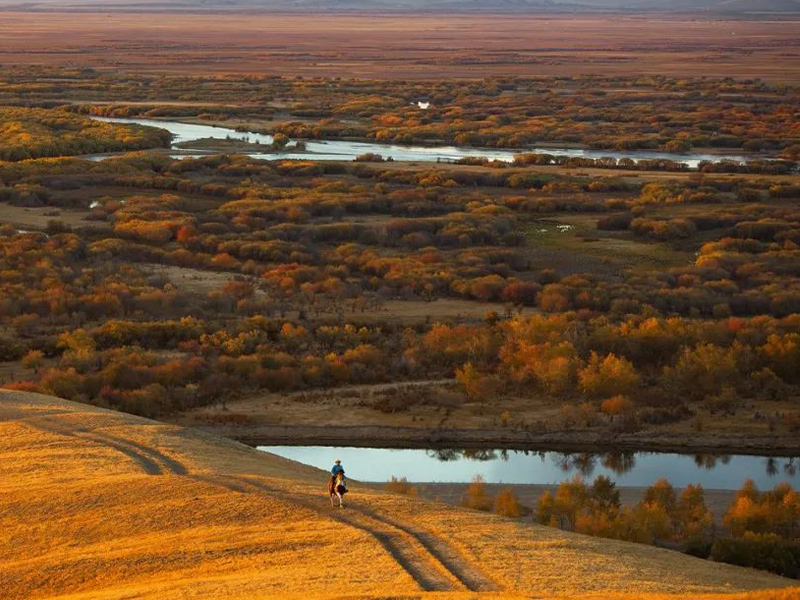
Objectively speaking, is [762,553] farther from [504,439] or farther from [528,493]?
[504,439]

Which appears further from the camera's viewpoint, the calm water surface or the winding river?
the winding river

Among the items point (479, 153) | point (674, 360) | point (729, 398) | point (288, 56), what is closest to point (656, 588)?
point (729, 398)

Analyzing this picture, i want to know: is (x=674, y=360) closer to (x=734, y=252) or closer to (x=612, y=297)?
(x=612, y=297)

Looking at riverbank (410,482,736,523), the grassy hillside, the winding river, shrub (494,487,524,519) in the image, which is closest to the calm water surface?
riverbank (410,482,736,523)

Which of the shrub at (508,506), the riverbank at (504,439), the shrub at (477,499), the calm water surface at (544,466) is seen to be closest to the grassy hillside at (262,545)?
the shrub at (477,499)

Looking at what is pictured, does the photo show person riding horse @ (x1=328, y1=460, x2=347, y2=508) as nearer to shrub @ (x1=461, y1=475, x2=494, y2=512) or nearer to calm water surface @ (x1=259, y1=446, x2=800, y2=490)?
shrub @ (x1=461, y1=475, x2=494, y2=512)

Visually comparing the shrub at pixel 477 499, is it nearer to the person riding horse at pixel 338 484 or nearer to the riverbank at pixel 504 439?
the person riding horse at pixel 338 484

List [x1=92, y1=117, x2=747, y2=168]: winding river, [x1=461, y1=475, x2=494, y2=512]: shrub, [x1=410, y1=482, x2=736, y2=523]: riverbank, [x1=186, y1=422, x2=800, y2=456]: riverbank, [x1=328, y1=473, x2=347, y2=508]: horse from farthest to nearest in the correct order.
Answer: [x1=92, y1=117, x2=747, y2=168]: winding river, [x1=186, y1=422, x2=800, y2=456]: riverbank, [x1=410, y1=482, x2=736, y2=523]: riverbank, [x1=461, y1=475, x2=494, y2=512]: shrub, [x1=328, y1=473, x2=347, y2=508]: horse

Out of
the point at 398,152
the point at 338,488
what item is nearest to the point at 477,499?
the point at 338,488
